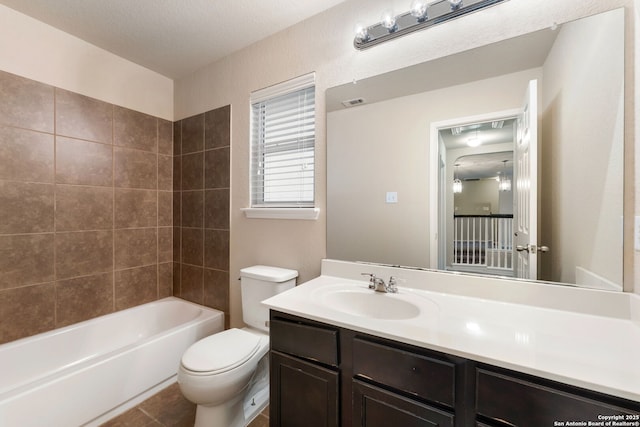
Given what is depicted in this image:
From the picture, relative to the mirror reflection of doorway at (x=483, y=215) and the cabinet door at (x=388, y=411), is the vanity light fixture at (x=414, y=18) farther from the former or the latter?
the cabinet door at (x=388, y=411)

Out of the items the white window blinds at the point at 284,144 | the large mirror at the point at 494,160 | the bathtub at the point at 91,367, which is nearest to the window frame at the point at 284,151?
the white window blinds at the point at 284,144

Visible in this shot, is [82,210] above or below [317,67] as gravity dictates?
below

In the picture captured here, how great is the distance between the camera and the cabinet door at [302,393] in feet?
3.27

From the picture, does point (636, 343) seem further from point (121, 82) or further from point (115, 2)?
point (121, 82)

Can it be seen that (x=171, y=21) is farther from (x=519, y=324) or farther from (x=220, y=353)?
(x=519, y=324)

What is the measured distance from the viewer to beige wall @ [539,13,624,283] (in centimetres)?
96

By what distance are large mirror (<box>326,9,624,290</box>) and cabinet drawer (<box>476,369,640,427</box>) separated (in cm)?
59

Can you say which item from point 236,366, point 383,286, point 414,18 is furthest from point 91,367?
point 414,18

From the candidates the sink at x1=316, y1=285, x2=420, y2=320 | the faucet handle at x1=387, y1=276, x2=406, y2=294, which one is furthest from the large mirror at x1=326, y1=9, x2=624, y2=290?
the sink at x1=316, y1=285, x2=420, y2=320

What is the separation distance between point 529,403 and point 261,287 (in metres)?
1.43

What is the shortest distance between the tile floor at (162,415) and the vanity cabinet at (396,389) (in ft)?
2.43

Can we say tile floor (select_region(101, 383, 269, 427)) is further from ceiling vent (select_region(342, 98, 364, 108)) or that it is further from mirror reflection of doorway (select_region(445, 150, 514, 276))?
ceiling vent (select_region(342, 98, 364, 108))

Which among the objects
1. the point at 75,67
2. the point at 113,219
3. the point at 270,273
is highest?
the point at 75,67

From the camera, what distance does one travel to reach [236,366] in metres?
1.35
